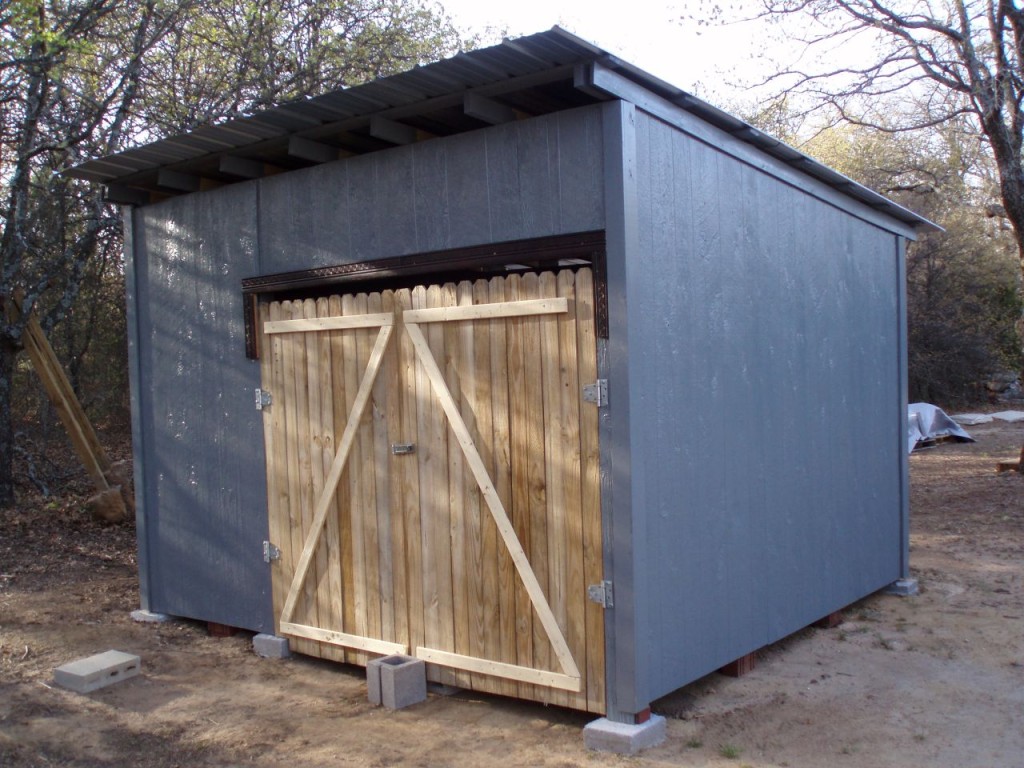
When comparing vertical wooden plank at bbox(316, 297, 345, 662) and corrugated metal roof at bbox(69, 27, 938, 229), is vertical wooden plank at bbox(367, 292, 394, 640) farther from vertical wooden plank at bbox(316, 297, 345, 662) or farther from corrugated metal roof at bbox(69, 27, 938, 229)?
corrugated metal roof at bbox(69, 27, 938, 229)

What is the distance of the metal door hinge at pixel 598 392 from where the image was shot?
414cm

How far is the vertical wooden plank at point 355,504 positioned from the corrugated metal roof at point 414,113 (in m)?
0.94

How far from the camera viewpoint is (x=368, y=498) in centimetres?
505

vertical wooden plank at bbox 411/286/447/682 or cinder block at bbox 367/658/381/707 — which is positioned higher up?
vertical wooden plank at bbox 411/286/447/682

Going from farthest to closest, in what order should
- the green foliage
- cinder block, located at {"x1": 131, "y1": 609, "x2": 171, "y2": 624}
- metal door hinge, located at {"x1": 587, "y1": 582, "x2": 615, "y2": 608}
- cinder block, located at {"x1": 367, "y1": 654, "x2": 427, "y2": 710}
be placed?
the green foliage
cinder block, located at {"x1": 131, "y1": 609, "x2": 171, "y2": 624}
cinder block, located at {"x1": 367, "y1": 654, "x2": 427, "y2": 710}
metal door hinge, located at {"x1": 587, "y1": 582, "x2": 615, "y2": 608}

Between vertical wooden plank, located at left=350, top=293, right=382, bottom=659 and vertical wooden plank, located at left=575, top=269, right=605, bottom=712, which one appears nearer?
vertical wooden plank, located at left=575, top=269, right=605, bottom=712

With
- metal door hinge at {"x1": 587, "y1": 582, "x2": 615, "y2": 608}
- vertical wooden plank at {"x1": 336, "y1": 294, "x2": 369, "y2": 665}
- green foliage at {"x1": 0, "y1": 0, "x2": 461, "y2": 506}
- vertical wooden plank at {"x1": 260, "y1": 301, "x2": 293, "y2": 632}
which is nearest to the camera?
metal door hinge at {"x1": 587, "y1": 582, "x2": 615, "y2": 608}

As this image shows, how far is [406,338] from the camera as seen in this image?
4875 mm

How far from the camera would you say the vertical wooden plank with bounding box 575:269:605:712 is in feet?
13.7

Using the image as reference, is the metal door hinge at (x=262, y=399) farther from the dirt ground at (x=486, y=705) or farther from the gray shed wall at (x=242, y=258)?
the dirt ground at (x=486, y=705)

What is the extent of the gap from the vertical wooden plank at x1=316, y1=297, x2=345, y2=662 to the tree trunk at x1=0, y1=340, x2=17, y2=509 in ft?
16.7

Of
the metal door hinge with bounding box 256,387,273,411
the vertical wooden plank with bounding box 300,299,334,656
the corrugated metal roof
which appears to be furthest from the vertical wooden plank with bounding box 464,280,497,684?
the metal door hinge with bounding box 256,387,273,411

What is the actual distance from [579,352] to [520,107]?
1210 millimetres

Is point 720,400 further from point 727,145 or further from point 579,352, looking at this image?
point 727,145
